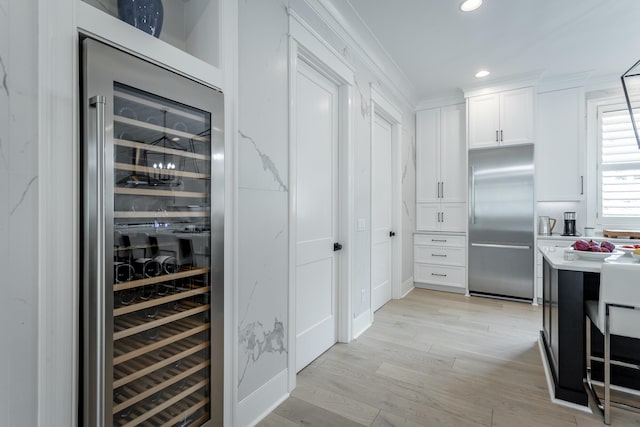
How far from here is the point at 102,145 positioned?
1.03 m

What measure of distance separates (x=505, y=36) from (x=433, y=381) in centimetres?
323

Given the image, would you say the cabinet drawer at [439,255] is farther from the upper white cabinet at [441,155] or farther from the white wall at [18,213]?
the white wall at [18,213]

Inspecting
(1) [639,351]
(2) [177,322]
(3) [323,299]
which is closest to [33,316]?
(2) [177,322]

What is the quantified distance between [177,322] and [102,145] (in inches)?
32.4

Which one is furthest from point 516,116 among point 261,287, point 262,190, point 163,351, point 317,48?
point 163,351

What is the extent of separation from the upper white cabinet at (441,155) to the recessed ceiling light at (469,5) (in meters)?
2.21

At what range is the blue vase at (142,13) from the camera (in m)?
1.24

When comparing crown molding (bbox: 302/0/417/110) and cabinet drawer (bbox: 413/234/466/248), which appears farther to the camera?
cabinet drawer (bbox: 413/234/466/248)

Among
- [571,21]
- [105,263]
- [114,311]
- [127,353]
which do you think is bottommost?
[127,353]

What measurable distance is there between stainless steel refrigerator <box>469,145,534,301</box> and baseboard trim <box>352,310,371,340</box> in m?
2.01

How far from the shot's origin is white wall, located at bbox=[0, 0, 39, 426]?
2.97 ft

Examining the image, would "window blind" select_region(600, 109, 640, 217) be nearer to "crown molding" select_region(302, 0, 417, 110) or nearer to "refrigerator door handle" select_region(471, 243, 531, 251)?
"refrigerator door handle" select_region(471, 243, 531, 251)

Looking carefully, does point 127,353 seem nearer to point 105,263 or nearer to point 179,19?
point 105,263

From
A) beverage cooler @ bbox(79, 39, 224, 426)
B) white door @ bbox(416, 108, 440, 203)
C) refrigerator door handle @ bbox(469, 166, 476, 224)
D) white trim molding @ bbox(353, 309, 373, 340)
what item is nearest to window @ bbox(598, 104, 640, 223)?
refrigerator door handle @ bbox(469, 166, 476, 224)
